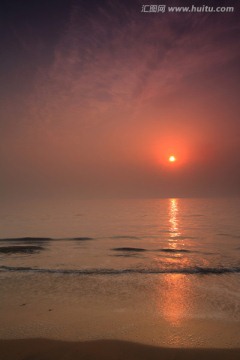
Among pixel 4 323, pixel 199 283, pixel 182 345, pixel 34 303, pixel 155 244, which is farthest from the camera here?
pixel 155 244

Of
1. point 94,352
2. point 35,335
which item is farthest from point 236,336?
point 35,335

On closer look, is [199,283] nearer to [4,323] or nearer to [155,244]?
[4,323]

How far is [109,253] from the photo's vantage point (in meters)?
20.3

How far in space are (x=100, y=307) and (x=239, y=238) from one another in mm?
20883

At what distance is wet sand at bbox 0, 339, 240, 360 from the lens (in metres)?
5.71

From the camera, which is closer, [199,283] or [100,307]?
[100,307]

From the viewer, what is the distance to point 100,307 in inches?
357

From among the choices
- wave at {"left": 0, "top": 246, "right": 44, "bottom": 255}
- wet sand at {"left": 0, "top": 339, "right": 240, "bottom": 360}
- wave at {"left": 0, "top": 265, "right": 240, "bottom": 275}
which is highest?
wet sand at {"left": 0, "top": 339, "right": 240, "bottom": 360}

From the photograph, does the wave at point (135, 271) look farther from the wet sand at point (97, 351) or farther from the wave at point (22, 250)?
the wet sand at point (97, 351)

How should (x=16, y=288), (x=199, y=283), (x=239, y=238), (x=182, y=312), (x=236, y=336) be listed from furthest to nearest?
1. (x=239, y=238)
2. (x=199, y=283)
3. (x=16, y=288)
4. (x=182, y=312)
5. (x=236, y=336)

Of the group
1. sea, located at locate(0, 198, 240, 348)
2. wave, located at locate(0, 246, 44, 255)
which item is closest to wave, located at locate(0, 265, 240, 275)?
sea, located at locate(0, 198, 240, 348)

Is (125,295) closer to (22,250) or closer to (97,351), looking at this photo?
(97,351)

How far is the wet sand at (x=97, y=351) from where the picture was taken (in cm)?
Result: 571

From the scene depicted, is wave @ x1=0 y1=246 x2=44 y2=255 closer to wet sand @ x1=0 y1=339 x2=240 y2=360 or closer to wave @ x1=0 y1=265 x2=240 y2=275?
wave @ x1=0 y1=265 x2=240 y2=275
